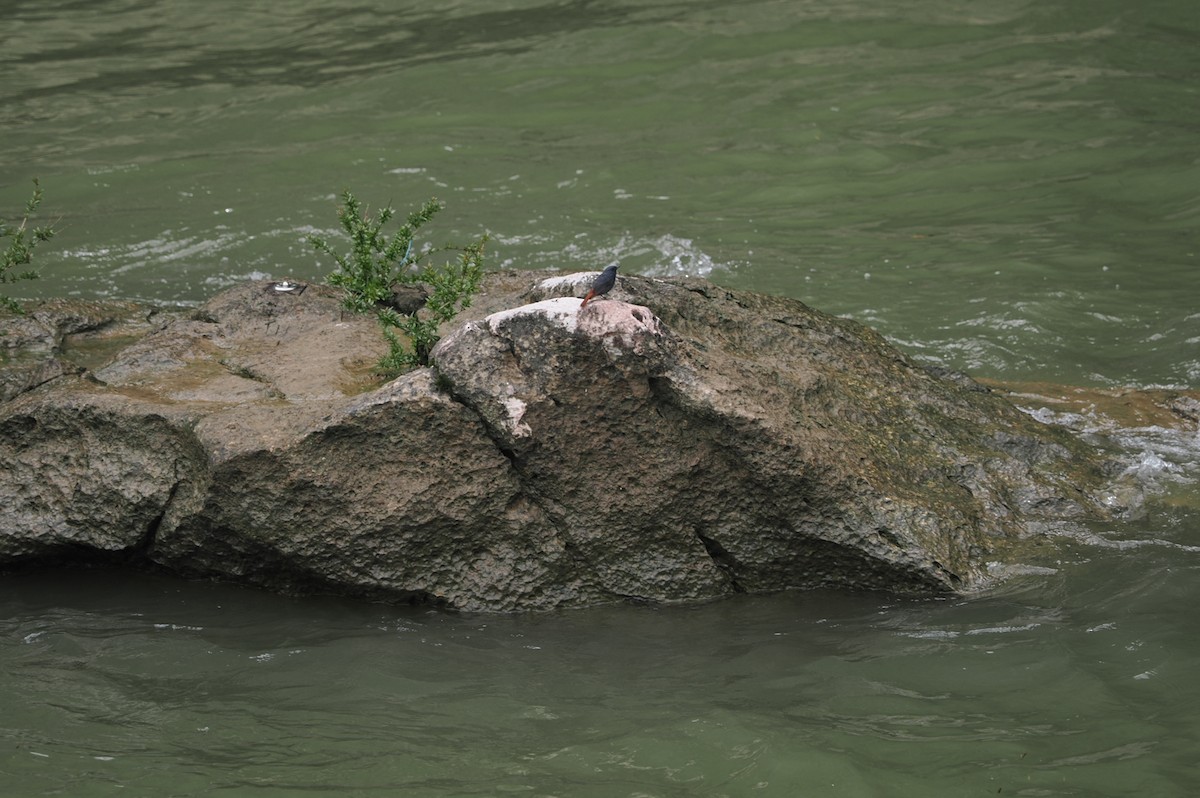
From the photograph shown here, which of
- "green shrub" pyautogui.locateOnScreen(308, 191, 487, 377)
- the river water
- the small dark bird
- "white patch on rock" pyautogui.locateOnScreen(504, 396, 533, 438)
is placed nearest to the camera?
the river water

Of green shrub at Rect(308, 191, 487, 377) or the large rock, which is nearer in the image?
the large rock

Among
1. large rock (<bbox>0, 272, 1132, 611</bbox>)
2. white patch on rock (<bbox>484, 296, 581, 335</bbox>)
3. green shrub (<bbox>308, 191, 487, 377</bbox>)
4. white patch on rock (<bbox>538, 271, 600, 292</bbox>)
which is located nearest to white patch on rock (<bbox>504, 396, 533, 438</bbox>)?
large rock (<bbox>0, 272, 1132, 611</bbox>)

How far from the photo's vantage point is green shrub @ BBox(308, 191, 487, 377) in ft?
17.5

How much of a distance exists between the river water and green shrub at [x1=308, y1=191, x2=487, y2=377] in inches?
45.1

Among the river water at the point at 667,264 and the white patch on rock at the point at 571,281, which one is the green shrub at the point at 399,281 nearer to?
the white patch on rock at the point at 571,281

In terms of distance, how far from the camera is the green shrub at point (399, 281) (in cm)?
535

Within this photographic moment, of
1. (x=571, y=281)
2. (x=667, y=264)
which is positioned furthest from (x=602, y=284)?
(x=667, y=264)

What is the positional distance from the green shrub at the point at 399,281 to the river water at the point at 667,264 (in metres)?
1.15

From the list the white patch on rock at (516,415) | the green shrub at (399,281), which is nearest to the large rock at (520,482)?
the white patch on rock at (516,415)

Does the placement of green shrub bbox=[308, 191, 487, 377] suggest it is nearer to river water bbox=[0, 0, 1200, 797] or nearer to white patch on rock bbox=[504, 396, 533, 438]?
white patch on rock bbox=[504, 396, 533, 438]

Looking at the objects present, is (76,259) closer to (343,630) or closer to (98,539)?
(98,539)

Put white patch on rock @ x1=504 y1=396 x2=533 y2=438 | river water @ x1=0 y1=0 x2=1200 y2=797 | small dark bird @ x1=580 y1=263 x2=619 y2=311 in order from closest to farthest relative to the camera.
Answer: river water @ x1=0 y1=0 x2=1200 y2=797 → white patch on rock @ x1=504 y1=396 x2=533 y2=438 → small dark bird @ x1=580 y1=263 x2=619 y2=311

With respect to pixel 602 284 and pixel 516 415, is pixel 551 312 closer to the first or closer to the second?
pixel 602 284

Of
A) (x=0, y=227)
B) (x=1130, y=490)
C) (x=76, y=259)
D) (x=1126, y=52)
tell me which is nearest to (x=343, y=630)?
(x=0, y=227)
